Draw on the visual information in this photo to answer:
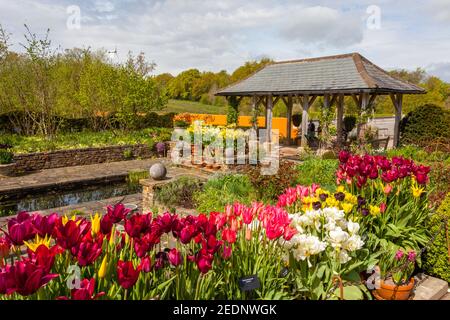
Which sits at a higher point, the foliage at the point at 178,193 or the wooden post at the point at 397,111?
the wooden post at the point at 397,111

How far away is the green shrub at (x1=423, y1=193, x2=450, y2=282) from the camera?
3.71m

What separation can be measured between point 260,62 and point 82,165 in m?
34.7

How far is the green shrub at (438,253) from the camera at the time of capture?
3.71m

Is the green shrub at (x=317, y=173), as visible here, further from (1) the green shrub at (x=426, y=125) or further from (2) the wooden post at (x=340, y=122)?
(1) the green shrub at (x=426, y=125)

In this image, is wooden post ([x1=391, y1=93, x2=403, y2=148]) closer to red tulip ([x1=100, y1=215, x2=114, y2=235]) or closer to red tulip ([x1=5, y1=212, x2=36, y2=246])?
red tulip ([x1=100, y1=215, x2=114, y2=235])

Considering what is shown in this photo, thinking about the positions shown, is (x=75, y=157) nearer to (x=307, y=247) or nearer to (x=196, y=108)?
(x=307, y=247)

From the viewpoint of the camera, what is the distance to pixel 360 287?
292cm

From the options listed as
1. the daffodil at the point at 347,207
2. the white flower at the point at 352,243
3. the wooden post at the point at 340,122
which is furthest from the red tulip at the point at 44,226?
the wooden post at the point at 340,122

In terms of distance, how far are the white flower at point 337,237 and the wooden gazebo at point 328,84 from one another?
454 inches

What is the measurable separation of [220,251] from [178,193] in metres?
5.17

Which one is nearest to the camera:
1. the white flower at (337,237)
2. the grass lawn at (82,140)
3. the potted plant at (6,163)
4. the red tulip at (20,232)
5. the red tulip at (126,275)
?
the red tulip at (126,275)

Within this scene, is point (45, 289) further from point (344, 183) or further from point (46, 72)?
point (46, 72)

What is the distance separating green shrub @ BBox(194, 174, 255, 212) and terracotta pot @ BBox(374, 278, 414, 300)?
3.11 m
